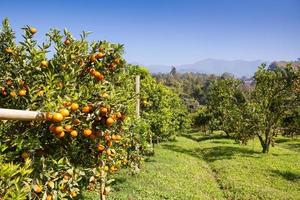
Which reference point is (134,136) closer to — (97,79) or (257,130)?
(97,79)

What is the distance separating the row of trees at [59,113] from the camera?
425 centimetres

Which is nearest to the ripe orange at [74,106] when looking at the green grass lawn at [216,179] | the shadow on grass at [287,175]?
the green grass lawn at [216,179]

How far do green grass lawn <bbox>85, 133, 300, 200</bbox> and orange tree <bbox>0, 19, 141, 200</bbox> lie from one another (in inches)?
254

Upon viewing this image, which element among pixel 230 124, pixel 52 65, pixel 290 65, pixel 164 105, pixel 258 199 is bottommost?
pixel 258 199

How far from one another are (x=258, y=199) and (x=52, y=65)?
36.5 ft

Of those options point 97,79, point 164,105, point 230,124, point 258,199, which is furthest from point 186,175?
point 97,79

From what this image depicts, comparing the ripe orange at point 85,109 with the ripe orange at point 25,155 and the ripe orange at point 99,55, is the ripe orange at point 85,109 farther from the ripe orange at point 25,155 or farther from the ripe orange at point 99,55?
the ripe orange at point 99,55

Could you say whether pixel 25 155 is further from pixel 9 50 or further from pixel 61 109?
pixel 9 50

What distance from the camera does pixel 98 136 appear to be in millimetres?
4875

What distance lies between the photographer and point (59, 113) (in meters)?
4.06

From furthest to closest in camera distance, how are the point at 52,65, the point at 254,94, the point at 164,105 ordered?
the point at 254,94 → the point at 164,105 → the point at 52,65

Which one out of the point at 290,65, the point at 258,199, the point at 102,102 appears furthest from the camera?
the point at 290,65

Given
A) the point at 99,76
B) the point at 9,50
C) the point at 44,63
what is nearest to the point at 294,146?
the point at 99,76

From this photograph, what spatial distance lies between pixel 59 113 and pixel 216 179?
586 inches
